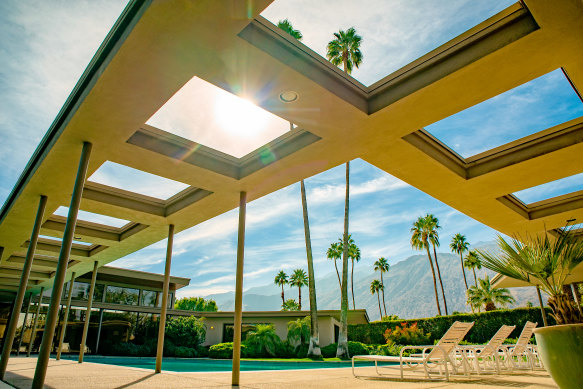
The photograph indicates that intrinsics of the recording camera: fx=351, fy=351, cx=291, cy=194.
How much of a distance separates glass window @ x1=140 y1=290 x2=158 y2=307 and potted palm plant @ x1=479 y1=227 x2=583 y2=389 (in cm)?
2660

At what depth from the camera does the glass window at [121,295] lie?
2442 centimetres

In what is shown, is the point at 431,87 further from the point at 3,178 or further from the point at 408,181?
the point at 3,178

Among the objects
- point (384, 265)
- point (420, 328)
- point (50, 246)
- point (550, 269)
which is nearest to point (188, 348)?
point (50, 246)

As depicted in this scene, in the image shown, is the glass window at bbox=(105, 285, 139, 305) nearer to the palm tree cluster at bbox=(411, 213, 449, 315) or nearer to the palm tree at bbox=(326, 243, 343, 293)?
the palm tree at bbox=(326, 243, 343, 293)

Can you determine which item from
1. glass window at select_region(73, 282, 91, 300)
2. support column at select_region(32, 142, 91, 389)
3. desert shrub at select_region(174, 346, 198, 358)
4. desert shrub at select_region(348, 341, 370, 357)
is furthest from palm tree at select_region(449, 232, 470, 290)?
support column at select_region(32, 142, 91, 389)

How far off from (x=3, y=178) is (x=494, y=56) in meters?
11.7

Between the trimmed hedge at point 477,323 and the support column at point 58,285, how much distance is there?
22.8 metres

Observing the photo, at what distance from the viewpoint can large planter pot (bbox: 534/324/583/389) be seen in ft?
11.4

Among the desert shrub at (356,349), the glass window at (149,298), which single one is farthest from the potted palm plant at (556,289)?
the glass window at (149,298)

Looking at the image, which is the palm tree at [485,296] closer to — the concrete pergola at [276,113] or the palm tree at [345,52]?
the palm tree at [345,52]

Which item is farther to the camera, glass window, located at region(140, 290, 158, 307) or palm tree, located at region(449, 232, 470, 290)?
palm tree, located at region(449, 232, 470, 290)

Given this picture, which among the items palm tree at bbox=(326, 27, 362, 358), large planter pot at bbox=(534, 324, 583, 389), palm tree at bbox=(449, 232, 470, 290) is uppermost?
palm tree at bbox=(326, 27, 362, 358)

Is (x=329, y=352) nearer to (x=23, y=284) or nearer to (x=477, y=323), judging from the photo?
(x=477, y=323)

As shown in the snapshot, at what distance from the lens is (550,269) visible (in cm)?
412
